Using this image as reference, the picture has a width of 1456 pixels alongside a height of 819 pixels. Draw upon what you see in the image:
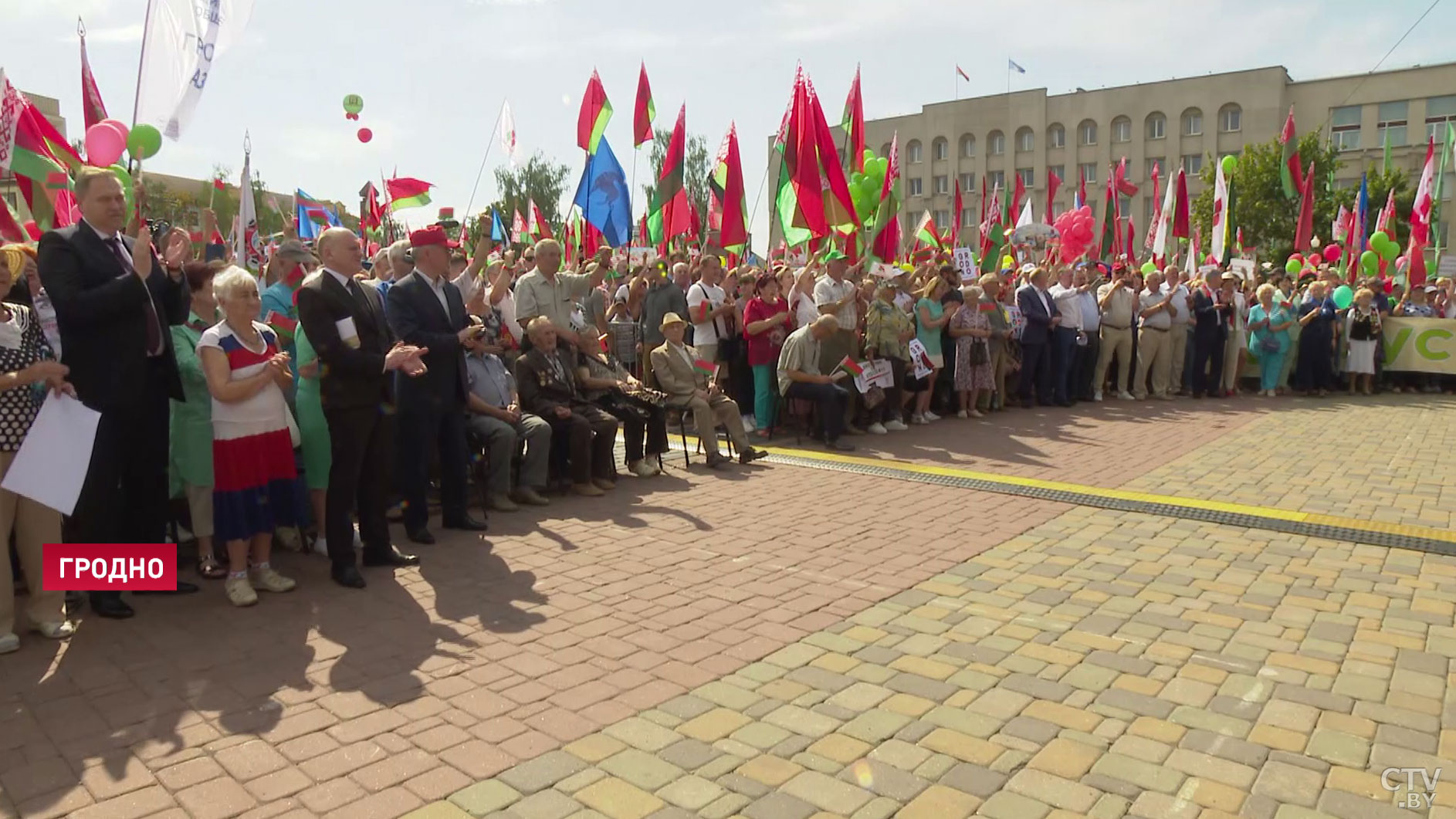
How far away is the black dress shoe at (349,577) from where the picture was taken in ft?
18.4

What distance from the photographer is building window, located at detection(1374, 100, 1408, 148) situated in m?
62.9

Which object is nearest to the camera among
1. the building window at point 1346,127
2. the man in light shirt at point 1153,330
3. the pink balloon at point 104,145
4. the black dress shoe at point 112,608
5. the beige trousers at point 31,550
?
the beige trousers at point 31,550

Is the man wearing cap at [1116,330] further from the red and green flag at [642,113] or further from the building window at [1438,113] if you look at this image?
the building window at [1438,113]

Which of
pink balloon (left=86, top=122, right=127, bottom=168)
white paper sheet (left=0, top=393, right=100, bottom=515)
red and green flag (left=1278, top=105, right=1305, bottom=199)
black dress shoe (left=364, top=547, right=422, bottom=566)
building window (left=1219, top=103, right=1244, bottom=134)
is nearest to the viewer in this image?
white paper sheet (left=0, top=393, right=100, bottom=515)

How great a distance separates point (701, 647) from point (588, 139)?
10.3 metres

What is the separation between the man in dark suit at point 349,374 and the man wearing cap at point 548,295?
2781 mm

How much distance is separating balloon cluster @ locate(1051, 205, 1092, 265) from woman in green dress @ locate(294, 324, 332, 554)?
1606 centimetres

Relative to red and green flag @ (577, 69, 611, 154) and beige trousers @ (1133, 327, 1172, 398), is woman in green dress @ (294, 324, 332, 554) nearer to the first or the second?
red and green flag @ (577, 69, 611, 154)

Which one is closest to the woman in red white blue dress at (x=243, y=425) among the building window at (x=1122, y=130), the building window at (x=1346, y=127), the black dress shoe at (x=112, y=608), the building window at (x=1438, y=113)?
the black dress shoe at (x=112, y=608)

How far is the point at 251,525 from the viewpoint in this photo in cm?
530

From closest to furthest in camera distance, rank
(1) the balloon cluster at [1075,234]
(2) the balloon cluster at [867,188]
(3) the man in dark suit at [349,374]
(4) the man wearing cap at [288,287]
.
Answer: (3) the man in dark suit at [349,374], (4) the man wearing cap at [288,287], (2) the balloon cluster at [867,188], (1) the balloon cluster at [1075,234]

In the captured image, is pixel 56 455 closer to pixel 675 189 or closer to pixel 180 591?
pixel 180 591

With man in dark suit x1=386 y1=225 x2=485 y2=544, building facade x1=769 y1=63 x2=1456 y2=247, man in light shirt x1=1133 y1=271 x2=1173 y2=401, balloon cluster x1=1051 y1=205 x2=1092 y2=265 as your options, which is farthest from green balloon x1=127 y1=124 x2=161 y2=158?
building facade x1=769 y1=63 x2=1456 y2=247

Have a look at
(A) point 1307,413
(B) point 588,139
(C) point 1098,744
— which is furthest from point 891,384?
(C) point 1098,744
